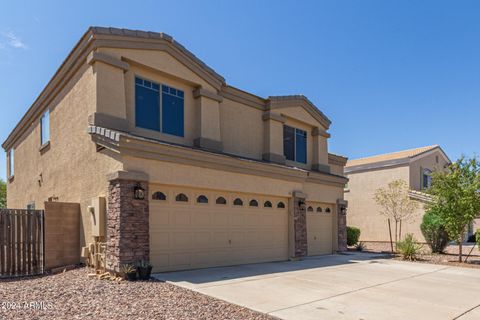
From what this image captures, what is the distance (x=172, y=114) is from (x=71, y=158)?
3890 millimetres

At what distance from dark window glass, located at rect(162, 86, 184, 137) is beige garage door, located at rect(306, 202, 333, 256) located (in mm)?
7423

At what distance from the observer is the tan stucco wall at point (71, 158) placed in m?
11.1

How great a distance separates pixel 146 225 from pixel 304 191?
8572mm

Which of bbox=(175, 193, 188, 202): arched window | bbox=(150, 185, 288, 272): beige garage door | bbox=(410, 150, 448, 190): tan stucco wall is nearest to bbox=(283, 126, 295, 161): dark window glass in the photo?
bbox=(150, 185, 288, 272): beige garage door

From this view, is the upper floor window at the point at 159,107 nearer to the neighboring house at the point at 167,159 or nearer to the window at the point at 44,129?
the neighboring house at the point at 167,159

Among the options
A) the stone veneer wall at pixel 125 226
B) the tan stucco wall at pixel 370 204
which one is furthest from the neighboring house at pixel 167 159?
the tan stucco wall at pixel 370 204

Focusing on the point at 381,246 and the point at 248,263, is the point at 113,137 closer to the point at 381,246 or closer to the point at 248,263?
the point at 248,263

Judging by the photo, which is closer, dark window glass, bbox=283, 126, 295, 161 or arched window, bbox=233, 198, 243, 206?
arched window, bbox=233, 198, 243, 206

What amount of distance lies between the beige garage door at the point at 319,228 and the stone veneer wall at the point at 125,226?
9067mm

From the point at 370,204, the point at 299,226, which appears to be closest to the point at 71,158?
the point at 299,226

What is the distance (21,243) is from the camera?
1065 centimetres

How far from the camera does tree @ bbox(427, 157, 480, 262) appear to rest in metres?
14.6

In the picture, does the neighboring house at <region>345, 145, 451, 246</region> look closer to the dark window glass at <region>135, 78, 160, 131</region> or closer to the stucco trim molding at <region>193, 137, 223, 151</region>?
the stucco trim molding at <region>193, 137, 223, 151</region>

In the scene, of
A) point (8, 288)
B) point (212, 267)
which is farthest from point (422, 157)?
point (8, 288)
